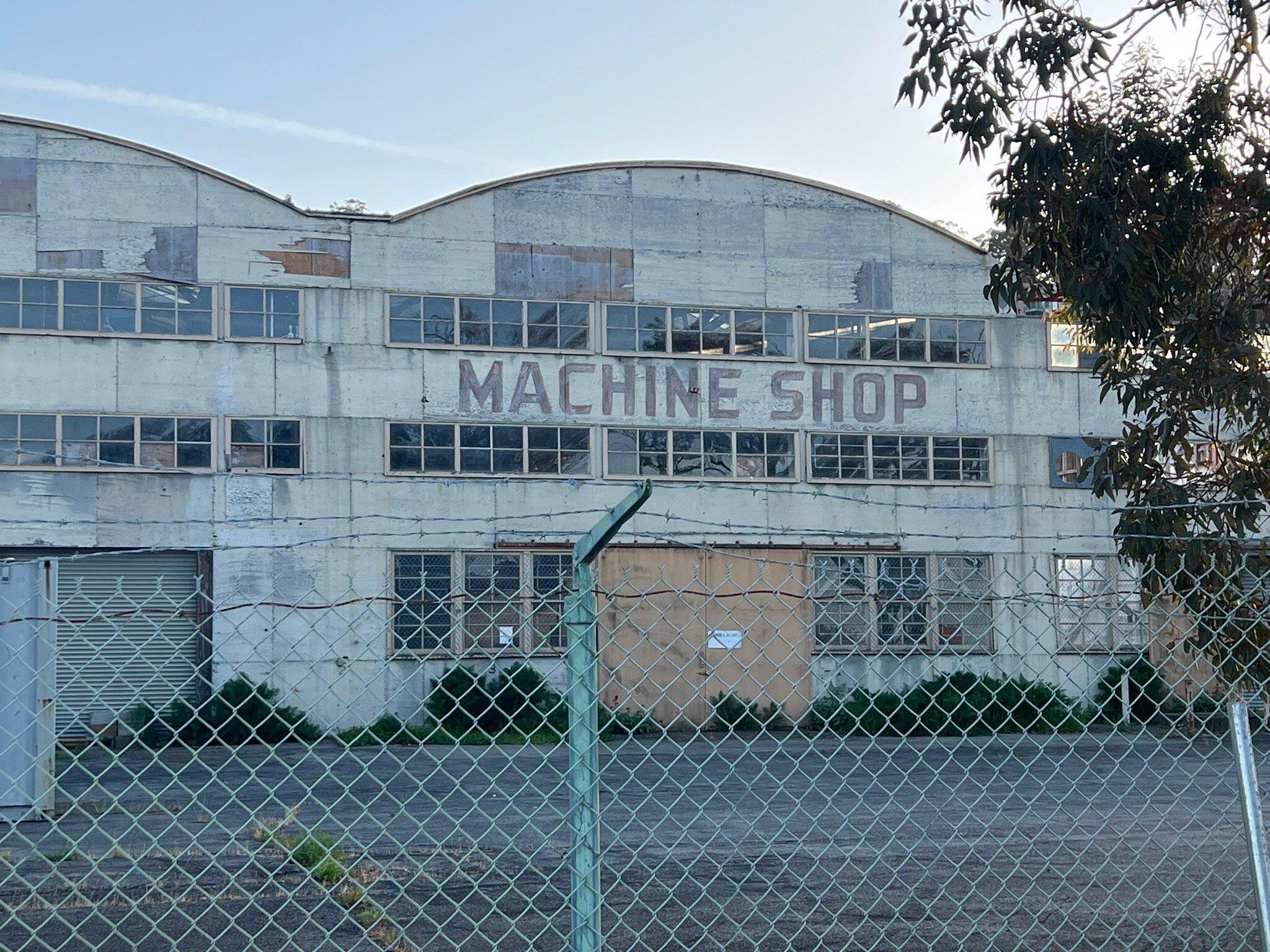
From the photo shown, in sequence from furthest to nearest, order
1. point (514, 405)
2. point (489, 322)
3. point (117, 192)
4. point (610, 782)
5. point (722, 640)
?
point (489, 322) < point (514, 405) < point (117, 192) < point (610, 782) < point (722, 640)

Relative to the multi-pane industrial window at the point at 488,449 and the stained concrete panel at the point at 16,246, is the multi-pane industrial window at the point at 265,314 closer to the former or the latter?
the multi-pane industrial window at the point at 488,449

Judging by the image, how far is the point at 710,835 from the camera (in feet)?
36.6

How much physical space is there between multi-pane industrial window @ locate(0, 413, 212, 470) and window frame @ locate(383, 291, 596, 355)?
3.27 m

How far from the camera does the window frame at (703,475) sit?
74.9 ft

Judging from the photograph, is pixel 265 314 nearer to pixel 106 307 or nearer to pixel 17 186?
pixel 106 307

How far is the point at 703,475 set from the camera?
75.5 ft

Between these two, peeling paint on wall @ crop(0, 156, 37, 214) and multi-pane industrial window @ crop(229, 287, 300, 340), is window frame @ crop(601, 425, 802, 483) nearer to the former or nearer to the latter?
multi-pane industrial window @ crop(229, 287, 300, 340)

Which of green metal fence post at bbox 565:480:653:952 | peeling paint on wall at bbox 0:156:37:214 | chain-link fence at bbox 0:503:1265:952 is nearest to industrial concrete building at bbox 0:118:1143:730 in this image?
peeling paint on wall at bbox 0:156:37:214

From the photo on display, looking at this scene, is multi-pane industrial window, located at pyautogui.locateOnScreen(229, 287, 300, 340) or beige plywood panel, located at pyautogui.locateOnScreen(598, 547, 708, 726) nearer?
beige plywood panel, located at pyautogui.locateOnScreen(598, 547, 708, 726)

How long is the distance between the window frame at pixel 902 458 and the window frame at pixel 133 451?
969cm

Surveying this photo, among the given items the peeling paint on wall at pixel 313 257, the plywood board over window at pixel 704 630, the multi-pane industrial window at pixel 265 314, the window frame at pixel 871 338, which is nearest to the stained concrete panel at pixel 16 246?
the multi-pane industrial window at pixel 265 314

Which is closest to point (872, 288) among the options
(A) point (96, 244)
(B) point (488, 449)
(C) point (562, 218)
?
(C) point (562, 218)

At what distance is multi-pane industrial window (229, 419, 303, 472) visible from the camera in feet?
71.3

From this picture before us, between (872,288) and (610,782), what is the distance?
1147cm
